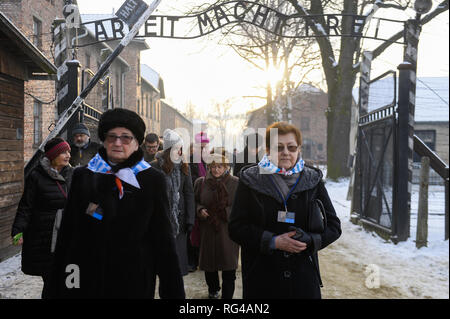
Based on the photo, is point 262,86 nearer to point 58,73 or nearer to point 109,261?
point 58,73

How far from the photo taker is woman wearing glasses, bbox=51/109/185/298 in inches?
95.8

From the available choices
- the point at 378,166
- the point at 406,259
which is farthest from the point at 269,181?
the point at 378,166

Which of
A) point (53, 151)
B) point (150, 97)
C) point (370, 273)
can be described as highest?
point (150, 97)

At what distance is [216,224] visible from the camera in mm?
5043

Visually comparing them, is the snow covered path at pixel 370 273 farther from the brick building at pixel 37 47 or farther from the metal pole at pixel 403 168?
the brick building at pixel 37 47

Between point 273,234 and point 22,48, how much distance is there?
5.45 m

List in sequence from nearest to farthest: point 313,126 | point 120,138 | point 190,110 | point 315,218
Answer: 1. point 120,138
2. point 315,218
3. point 313,126
4. point 190,110

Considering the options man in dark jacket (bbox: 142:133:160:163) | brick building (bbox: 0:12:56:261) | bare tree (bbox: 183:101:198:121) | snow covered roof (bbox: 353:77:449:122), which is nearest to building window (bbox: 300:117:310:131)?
snow covered roof (bbox: 353:77:449:122)

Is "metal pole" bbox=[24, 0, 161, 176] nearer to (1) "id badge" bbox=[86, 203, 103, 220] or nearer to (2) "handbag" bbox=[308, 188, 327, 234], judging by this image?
(1) "id badge" bbox=[86, 203, 103, 220]

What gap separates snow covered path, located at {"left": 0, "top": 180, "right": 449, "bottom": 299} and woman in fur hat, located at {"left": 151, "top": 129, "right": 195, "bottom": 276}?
0.71 metres

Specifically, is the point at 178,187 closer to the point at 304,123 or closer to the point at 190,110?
the point at 304,123

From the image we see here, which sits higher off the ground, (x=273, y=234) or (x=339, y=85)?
(x=339, y=85)

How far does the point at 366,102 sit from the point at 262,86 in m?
21.8

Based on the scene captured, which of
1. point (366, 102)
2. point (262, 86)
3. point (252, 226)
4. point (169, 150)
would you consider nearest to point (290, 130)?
point (252, 226)
